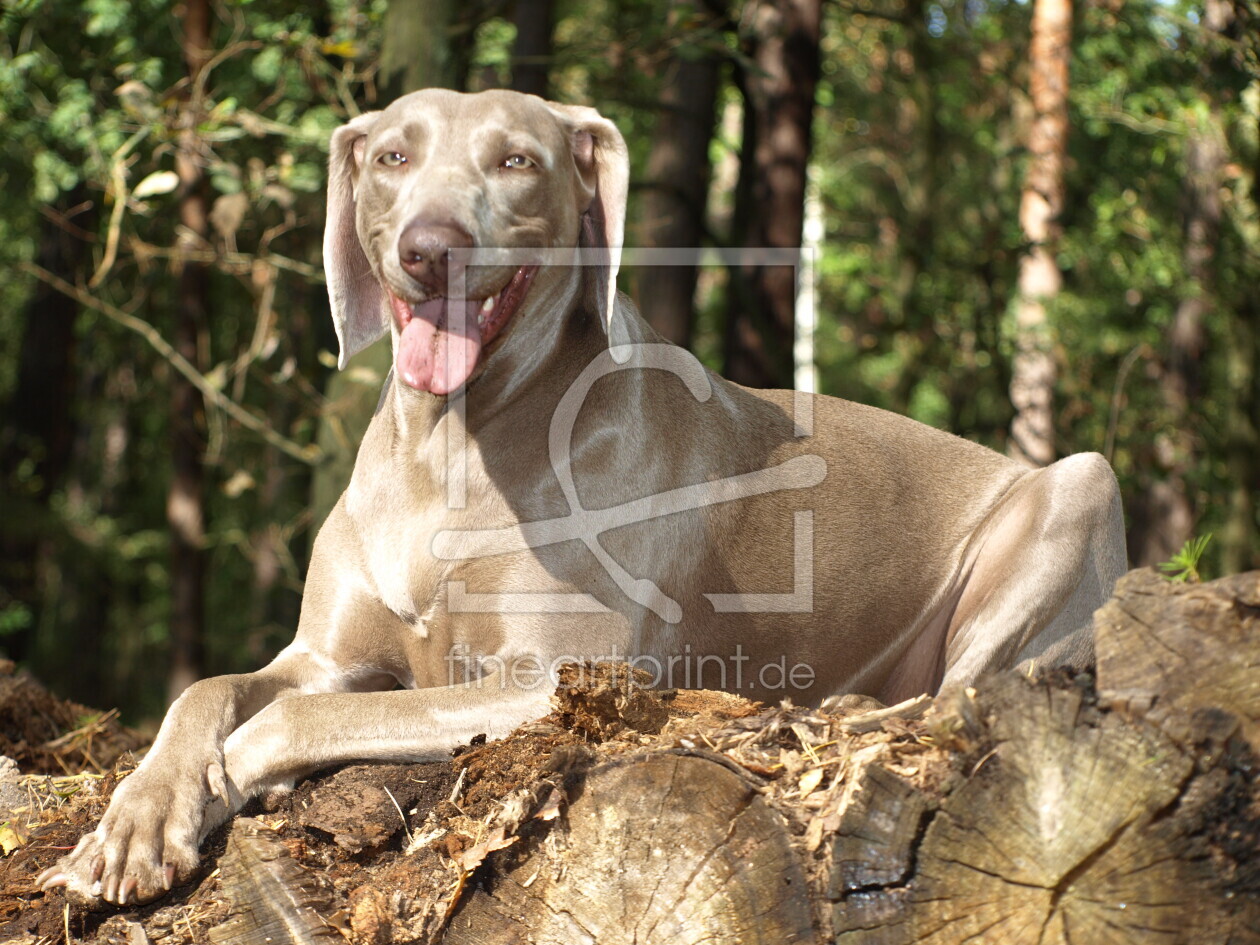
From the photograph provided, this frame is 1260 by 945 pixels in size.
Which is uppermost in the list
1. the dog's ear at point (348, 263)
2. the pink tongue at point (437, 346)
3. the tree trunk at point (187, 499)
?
the dog's ear at point (348, 263)

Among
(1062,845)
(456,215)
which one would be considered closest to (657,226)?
(456,215)

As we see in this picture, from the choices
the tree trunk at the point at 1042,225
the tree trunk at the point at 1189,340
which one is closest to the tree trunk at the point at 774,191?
the tree trunk at the point at 1042,225

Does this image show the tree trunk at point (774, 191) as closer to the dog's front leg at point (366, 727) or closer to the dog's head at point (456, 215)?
the dog's head at point (456, 215)

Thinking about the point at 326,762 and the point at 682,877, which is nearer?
the point at 682,877

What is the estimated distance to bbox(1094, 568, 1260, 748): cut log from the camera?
7.98 feet

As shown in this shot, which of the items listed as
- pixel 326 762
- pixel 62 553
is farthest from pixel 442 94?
pixel 62 553

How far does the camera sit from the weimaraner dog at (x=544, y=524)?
3.30m

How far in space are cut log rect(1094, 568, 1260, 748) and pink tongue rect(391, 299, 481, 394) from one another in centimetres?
171

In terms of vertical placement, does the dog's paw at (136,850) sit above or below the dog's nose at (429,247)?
below

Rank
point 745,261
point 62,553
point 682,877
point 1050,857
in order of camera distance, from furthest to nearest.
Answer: point 62,553
point 745,261
point 682,877
point 1050,857

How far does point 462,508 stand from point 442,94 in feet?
3.77

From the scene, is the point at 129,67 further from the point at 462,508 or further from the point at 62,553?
the point at 62,553

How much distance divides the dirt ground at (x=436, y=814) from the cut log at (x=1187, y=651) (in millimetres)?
373

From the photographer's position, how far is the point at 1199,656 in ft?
8.08
